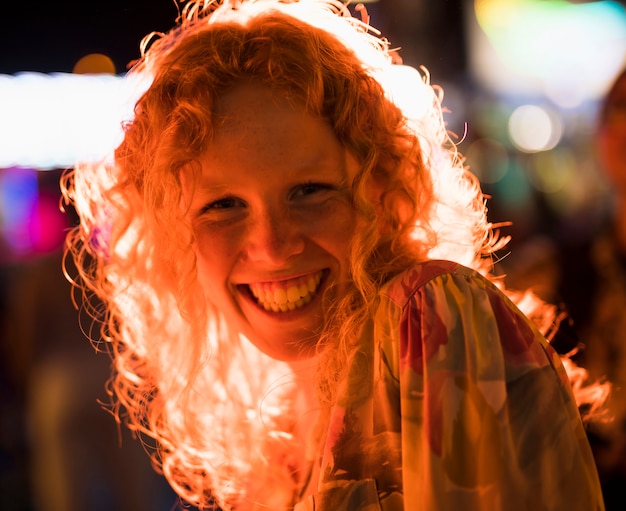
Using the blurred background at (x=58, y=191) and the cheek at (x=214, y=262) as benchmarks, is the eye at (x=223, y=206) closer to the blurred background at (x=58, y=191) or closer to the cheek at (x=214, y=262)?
the cheek at (x=214, y=262)

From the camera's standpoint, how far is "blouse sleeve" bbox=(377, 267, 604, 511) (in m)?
0.81

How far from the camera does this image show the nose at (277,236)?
1.03m

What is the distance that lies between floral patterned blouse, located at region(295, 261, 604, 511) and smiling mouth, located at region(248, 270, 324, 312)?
0.62ft

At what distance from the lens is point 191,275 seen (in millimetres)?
1136

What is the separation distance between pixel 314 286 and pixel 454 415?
361 millimetres

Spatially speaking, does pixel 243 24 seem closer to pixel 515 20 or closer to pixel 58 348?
pixel 58 348

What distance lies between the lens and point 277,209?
40.7 inches

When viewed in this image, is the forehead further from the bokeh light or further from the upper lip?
the bokeh light

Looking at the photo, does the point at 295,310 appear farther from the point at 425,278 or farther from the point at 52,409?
the point at 52,409

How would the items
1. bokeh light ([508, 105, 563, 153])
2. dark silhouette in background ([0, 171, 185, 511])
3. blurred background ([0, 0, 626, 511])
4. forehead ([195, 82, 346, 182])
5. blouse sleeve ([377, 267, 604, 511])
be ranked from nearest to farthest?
blouse sleeve ([377, 267, 604, 511])
forehead ([195, 82, 346, 182])
blurred background ([0, 0, 626, 511])
dark silhouette in background ([0, 171, 185, 511])
bokeh light ([508, 105, 563, 153])

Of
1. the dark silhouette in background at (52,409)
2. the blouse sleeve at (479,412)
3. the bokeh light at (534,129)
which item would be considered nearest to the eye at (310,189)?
the blouse sleeve at (479,412)

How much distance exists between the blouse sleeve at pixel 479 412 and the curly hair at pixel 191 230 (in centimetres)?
15

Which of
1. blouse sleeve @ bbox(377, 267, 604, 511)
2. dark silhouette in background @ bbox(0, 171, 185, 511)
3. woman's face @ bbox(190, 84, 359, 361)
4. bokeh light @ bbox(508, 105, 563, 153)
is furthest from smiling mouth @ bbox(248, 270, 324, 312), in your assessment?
bokeh light @ bbox(508, 105, 563, 153)

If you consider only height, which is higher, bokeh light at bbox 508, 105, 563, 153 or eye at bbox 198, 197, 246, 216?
bokeh light at bbox 508, 105, 563, 153
